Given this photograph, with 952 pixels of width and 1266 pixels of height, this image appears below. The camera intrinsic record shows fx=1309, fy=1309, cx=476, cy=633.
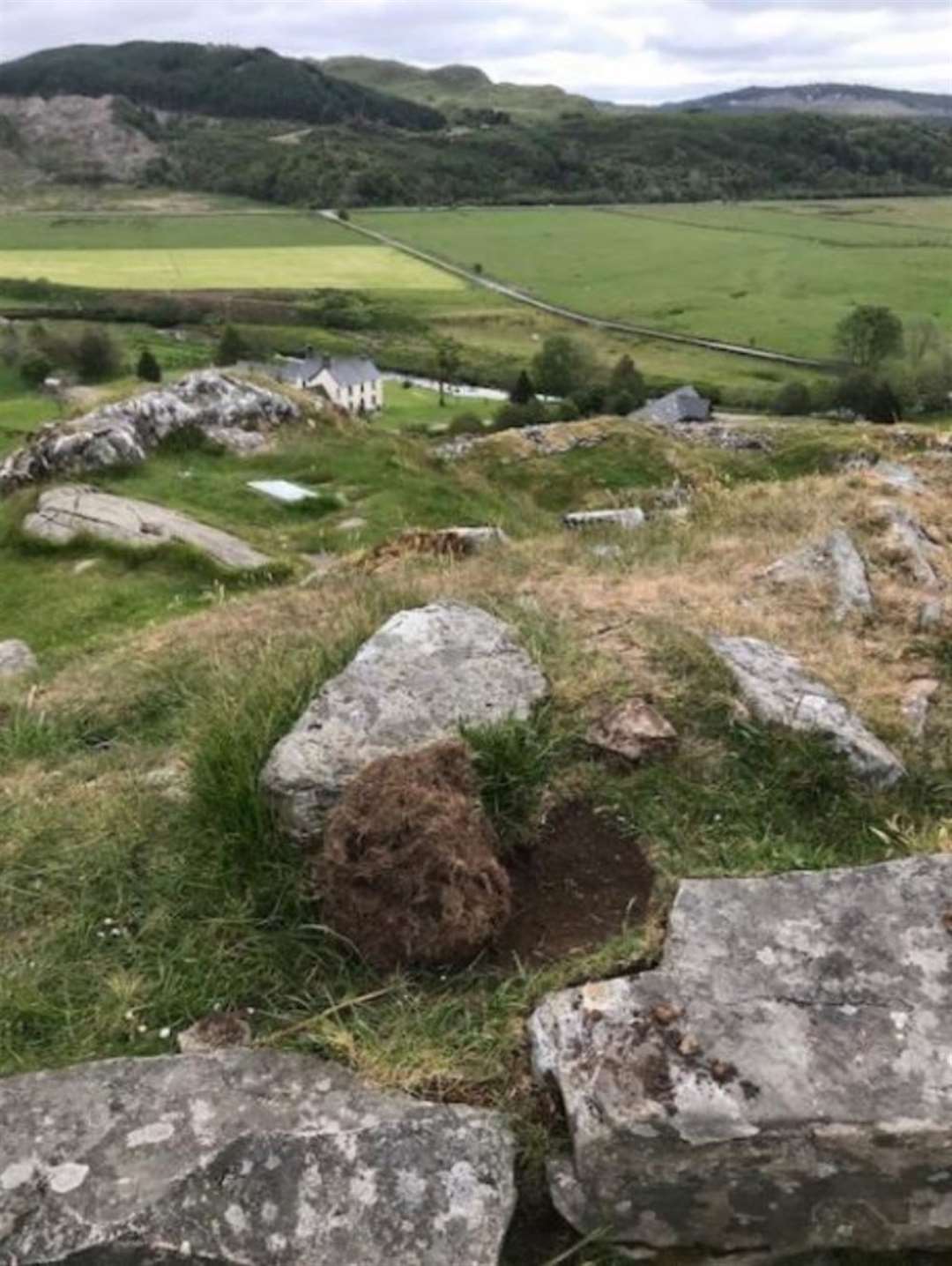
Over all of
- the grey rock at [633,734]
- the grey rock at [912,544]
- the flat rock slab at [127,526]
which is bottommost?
the flat rock slab at [127,526]

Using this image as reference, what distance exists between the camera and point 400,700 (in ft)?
25.1

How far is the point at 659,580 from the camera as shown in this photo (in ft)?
35.4

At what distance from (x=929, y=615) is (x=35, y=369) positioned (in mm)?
99620

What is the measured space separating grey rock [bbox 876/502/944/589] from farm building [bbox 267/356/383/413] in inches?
3004

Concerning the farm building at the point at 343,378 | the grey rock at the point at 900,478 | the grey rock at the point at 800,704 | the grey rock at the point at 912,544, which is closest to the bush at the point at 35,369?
the farm building at the point at 343,378

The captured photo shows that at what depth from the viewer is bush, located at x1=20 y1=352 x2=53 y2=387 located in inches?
3920

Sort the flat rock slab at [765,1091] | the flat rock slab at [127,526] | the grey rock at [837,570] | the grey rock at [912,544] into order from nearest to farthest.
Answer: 1. the flat rock slab at [765,1091]
2. the grey rock at [837,570]
3. the grey rock at [912,544]
4. the flat rock slab at [127,526]

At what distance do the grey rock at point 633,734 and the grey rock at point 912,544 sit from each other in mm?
4548

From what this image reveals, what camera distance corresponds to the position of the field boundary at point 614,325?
4594 inches

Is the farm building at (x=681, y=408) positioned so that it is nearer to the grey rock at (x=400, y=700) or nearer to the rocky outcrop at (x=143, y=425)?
the rocky outcrop at (x=143, y=425)

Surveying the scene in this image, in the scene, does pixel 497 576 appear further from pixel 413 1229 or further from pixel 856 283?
pixel 856 283

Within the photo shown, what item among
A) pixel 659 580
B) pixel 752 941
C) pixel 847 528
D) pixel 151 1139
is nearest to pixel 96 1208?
pixel 151 1139

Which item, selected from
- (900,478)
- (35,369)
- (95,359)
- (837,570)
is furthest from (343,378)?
(837,570)

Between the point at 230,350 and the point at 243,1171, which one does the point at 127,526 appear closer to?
the point at 243,1171
